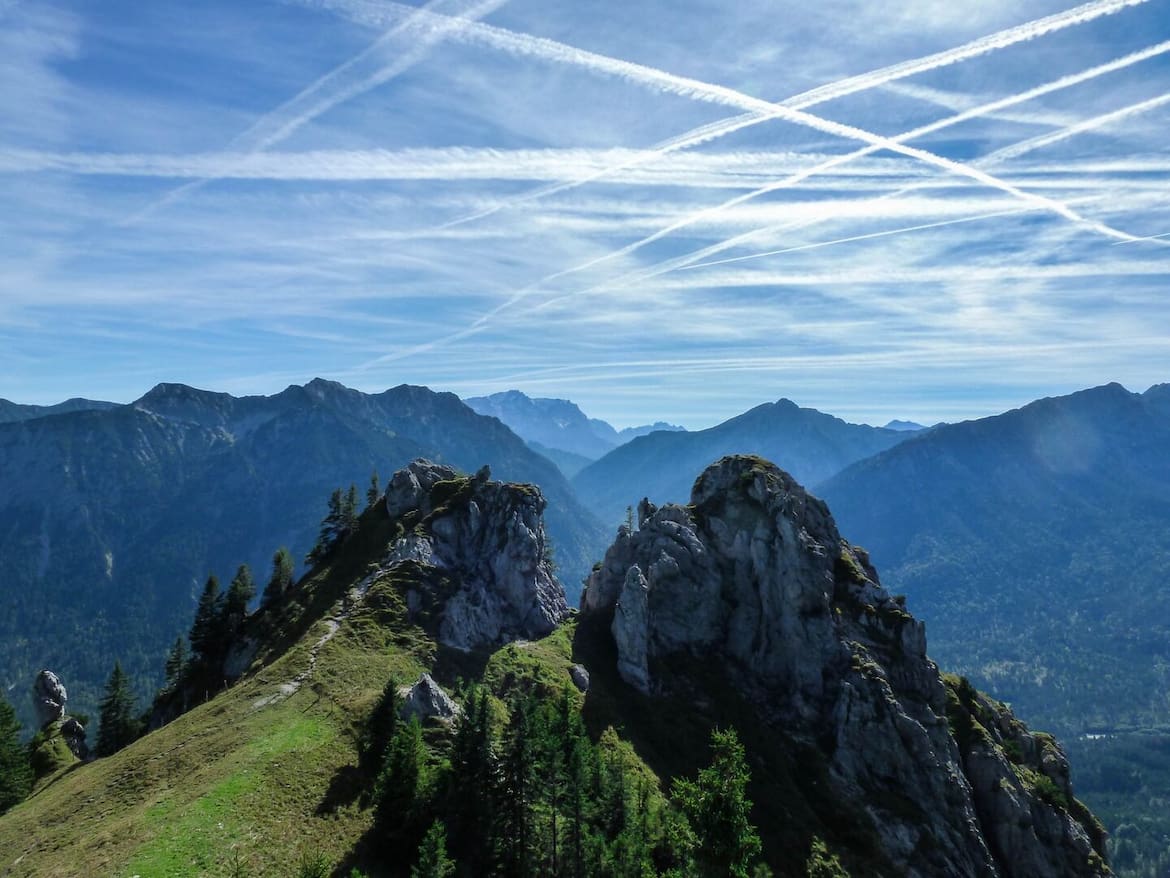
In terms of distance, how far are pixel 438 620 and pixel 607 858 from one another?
4959 cm

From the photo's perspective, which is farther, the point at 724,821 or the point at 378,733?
the point at 378,733

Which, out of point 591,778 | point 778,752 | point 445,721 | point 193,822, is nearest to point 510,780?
point 591,778

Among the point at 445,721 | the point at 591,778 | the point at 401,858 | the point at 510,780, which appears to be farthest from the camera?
the point at 445,721

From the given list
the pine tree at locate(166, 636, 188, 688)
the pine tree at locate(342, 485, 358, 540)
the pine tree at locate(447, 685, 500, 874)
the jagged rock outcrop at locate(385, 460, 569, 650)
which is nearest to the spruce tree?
the pine tree at locate(342, 485, 358, 540)

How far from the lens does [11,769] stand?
8400 centimetres

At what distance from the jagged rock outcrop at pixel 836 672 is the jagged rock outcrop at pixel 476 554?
12843 mm

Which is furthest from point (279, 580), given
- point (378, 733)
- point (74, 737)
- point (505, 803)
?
point (505, 803)

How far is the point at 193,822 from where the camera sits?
160 feet

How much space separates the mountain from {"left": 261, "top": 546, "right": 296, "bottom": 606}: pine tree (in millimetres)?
4739

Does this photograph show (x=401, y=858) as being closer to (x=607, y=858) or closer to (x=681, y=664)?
(x=607, y=858)

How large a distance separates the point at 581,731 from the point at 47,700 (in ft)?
391

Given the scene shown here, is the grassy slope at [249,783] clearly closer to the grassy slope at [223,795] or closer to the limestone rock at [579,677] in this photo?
the grassy slope at [223,795]

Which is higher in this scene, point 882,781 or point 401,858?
point 401,858

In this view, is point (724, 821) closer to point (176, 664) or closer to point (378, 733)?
point (378, 733)
